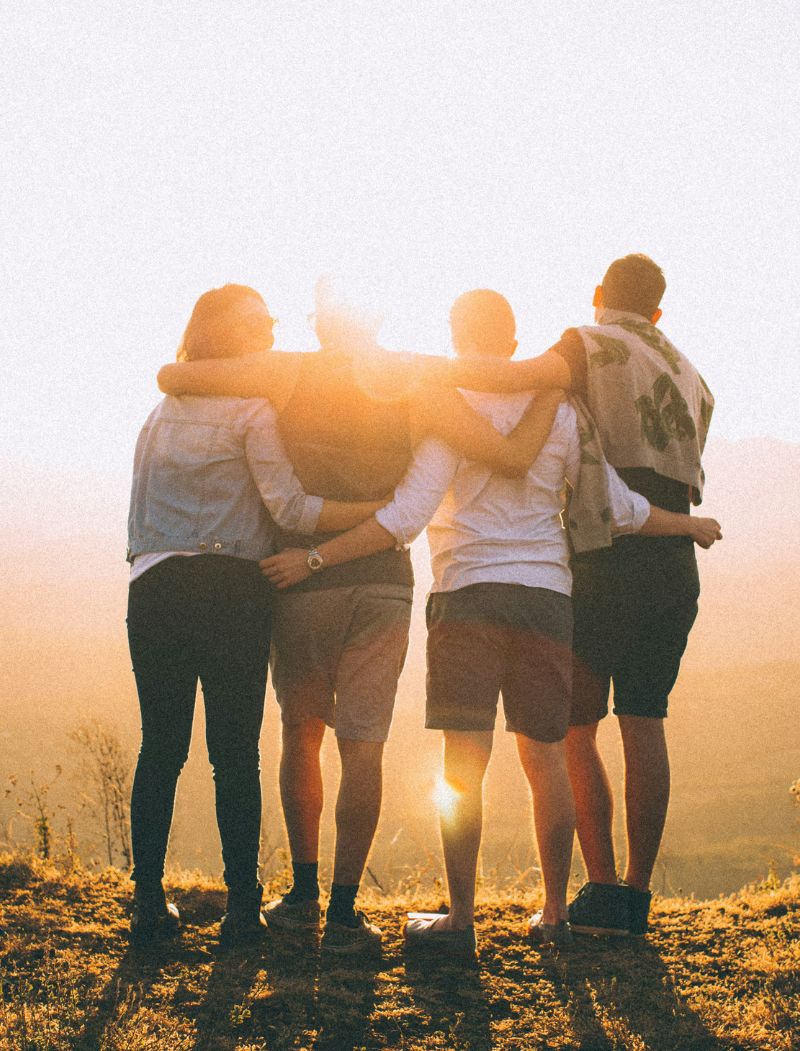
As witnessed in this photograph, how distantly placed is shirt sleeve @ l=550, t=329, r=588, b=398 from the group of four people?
0.03 feet

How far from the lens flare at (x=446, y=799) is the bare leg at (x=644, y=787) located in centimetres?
68

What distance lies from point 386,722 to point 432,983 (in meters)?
0.80

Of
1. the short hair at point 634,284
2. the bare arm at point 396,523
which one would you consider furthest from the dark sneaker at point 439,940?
the short hair at point 634,284

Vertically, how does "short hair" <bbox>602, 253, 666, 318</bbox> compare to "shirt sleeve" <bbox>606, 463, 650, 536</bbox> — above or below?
above

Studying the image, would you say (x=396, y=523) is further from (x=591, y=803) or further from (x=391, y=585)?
(x=591, y=803)

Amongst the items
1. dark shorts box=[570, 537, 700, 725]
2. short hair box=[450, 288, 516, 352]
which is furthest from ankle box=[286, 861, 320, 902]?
short hair box=[450, 288, 516, 352]

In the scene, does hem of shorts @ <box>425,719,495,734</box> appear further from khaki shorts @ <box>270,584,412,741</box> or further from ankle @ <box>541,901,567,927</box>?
ankle @ <box>541,901,567,927</box>

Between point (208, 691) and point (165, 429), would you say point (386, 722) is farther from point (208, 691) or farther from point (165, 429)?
point (165, 429)

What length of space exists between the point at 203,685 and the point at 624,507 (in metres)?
1.53

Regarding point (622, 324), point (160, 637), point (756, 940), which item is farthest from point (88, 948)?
point (622, 324)

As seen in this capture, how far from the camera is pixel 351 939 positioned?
3131mm

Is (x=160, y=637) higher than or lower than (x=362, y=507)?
lower

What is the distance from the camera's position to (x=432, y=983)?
114 inches

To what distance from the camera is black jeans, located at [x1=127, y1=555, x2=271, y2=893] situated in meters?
3.06
